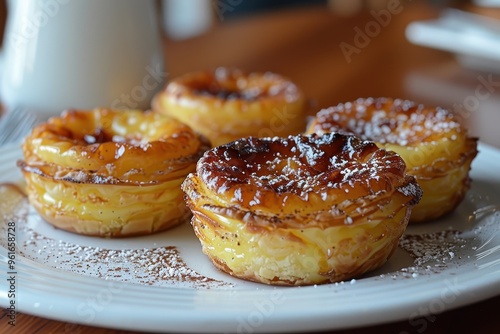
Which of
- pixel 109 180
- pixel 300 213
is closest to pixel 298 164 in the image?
pixel 300 213

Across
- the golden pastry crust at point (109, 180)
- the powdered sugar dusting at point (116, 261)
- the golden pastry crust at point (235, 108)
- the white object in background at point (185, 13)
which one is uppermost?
the golden pastry crust at point (109, 180)

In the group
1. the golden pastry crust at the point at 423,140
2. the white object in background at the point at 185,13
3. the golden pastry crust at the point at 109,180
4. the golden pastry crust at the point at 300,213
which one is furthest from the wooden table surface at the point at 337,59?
the white object in background at the point at 185,13

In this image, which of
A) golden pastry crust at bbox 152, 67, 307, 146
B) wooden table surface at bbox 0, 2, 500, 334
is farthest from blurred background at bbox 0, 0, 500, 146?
golden pastry crust at bbox 152, 67, 307, 146

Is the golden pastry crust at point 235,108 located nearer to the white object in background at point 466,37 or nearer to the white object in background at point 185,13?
the white object in background at point 466,37

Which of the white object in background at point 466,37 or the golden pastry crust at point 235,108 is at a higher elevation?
the golden pastry crust at point 235,108

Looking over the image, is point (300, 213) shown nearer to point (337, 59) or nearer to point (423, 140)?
point (423, 140)

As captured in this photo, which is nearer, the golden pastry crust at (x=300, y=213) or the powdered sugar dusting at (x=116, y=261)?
the golden pastry crust at (x=300, y=213)

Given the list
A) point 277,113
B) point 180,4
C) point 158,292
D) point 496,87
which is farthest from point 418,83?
point 180,4
